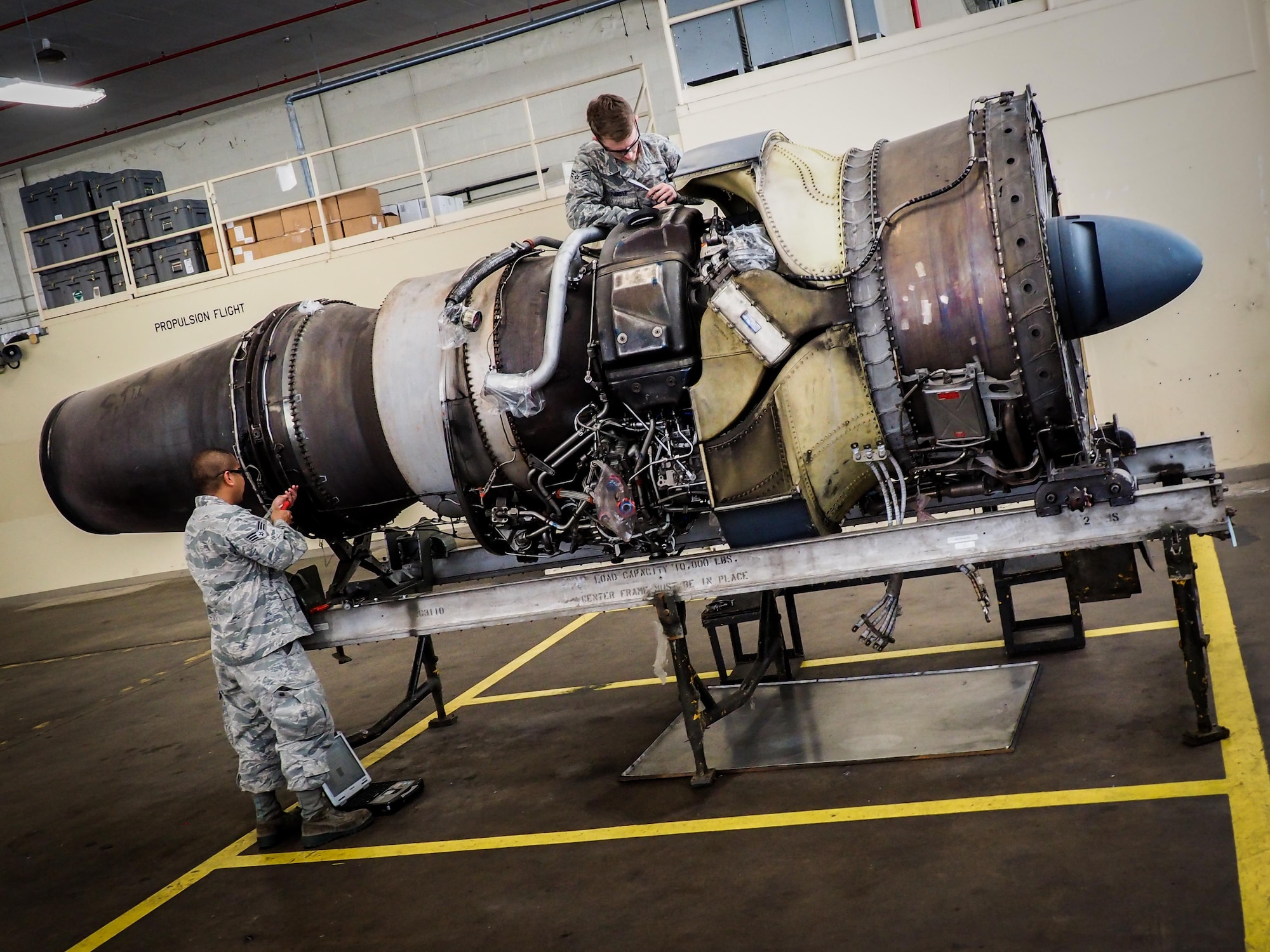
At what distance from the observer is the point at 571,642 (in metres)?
6.69

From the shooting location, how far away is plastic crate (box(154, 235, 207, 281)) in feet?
41.9

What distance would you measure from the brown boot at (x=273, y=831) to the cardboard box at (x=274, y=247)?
929cm

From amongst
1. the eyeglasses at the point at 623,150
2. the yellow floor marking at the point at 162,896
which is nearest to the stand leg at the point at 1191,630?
the eyeglasses at the point at 623,150

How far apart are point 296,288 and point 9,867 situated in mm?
8775

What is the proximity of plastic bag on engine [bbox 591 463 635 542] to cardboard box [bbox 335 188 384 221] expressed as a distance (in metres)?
9.27

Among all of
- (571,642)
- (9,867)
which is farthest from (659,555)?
(9,867)

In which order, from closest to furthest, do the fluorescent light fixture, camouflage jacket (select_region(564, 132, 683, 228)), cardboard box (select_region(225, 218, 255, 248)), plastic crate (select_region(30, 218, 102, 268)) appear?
camouflage jacket (select_region(564, 132, 683, 228))
the fluorescent light fixture
cardboard box (select_region(225, 218, 255, 248))
plastic crate (select_region(30, 218, 102, 268))

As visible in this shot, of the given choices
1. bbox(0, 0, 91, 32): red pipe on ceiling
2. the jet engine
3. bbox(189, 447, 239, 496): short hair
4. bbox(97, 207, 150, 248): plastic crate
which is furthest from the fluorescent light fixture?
bbox(189, 447, 239, 496): short hair

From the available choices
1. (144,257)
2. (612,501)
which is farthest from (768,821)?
(144,257)

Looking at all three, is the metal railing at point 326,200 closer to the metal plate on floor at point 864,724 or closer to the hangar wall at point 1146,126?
the hangar wall at point 1146,126

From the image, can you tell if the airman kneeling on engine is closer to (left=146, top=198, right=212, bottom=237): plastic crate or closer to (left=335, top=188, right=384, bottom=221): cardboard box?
(left=335, top=188, right=384, bottom=221): cardboard box

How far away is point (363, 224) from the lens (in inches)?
472

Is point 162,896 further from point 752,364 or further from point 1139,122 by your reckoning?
point 1139,122

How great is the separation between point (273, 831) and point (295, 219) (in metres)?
9.68
